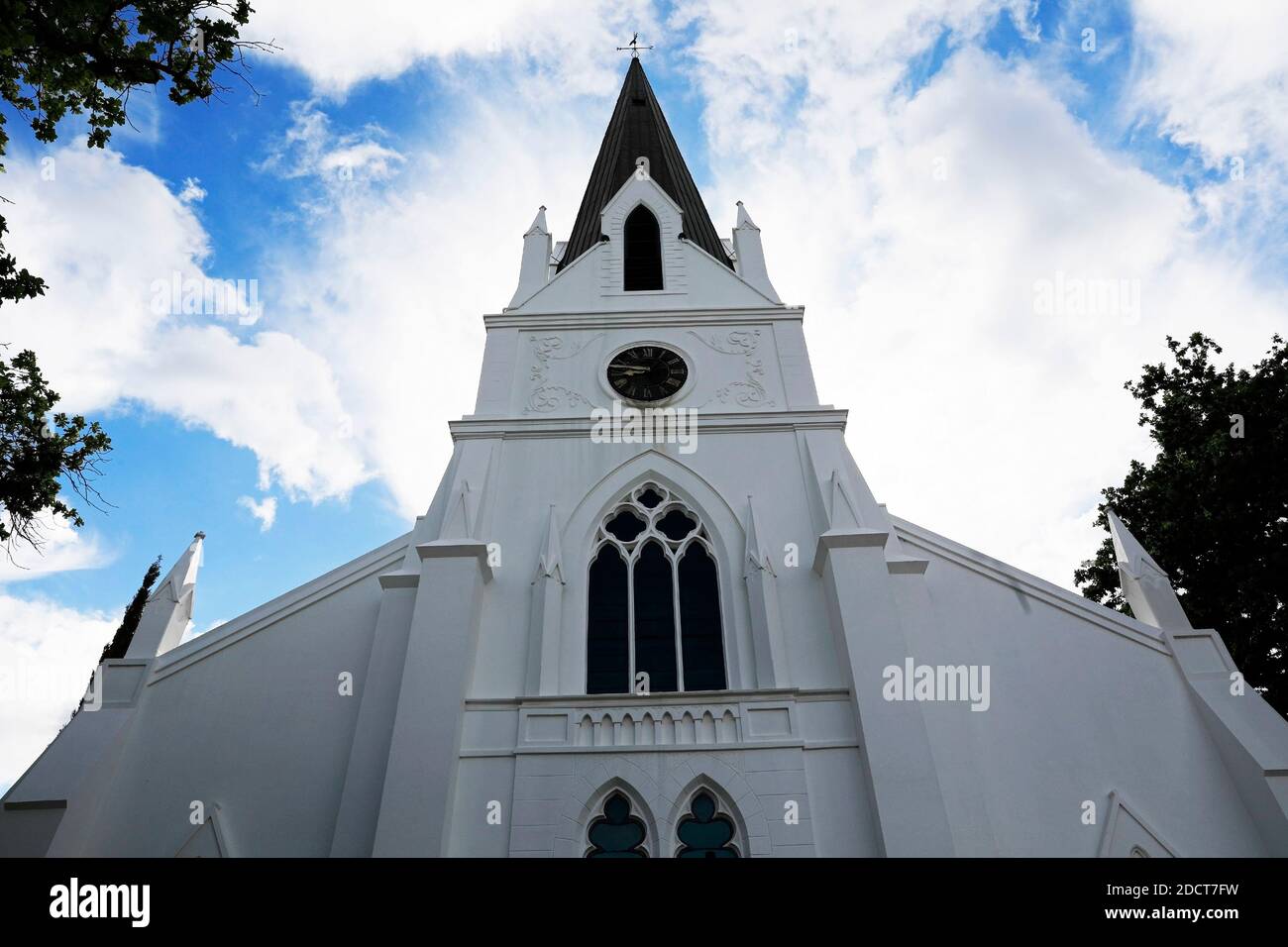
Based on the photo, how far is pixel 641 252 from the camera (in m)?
17.9

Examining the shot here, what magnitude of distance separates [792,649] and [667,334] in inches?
265

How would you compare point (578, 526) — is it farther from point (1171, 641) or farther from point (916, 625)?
point (1171, 641)

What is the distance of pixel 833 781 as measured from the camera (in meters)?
8.88

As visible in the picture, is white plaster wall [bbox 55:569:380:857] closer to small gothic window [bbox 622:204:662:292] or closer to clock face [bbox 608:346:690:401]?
clock face [bbox 608:346:690:401]

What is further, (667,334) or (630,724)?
(667,334)

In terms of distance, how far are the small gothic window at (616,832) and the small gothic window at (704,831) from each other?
44 cm

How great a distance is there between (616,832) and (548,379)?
7.69m

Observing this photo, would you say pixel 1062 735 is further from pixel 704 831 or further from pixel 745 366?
pixel 745 366

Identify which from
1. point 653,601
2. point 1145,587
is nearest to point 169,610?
point 653,601

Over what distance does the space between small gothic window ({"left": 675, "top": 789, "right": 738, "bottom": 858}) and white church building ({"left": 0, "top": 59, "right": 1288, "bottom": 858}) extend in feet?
0.12

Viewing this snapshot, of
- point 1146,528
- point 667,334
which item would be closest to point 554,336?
point 667,334

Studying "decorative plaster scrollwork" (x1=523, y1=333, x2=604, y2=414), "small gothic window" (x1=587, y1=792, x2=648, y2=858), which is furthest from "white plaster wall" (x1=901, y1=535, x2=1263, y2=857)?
"decorative plaster scrollwork" (x1=523, y1=333, x2=604, y2=414)

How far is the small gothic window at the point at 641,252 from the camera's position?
16.9 meters

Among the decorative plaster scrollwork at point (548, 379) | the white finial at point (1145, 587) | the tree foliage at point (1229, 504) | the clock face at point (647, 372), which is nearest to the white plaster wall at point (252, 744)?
the decorative plaster scrollwork at point (548, 379)
